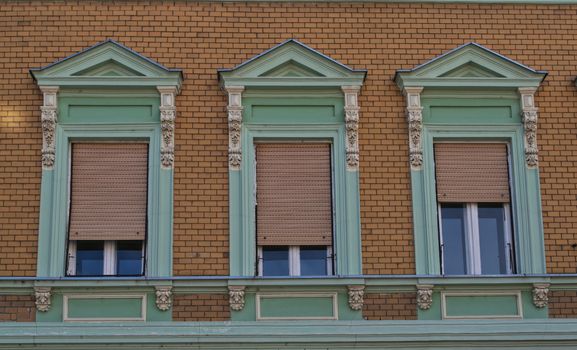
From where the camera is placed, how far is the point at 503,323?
1463cm

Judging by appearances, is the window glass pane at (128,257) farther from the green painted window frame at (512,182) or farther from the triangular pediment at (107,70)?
the green painted window frame at (512,182)

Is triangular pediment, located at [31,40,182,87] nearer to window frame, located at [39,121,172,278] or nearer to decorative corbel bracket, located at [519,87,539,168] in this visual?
window frame, located at [39,121,172,278]

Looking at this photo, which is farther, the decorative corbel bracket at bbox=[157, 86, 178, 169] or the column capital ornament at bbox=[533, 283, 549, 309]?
the decorative corbel bracket at bbox=[157, 86, 178, 169]

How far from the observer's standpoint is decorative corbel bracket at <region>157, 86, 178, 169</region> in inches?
598

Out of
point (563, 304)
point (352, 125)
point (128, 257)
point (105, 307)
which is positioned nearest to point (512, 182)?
point (563, 304)

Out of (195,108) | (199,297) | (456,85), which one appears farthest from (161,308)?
(456,85)

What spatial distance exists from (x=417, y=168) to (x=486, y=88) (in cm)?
158

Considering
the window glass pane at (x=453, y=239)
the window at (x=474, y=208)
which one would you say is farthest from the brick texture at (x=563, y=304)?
the window glass pane at (x=453, y=239)

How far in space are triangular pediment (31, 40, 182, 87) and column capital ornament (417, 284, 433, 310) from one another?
14.5 feet

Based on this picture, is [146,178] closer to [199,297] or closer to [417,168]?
[199,297]

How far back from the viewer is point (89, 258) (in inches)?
594

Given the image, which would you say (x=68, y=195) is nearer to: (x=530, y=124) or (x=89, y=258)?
(x=89, y=258)

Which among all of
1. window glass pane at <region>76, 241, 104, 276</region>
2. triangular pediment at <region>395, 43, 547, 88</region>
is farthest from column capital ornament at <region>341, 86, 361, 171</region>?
window glass pane at <region>76, 241, 104, 276</region>

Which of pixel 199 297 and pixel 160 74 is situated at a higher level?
pixel 160 74
